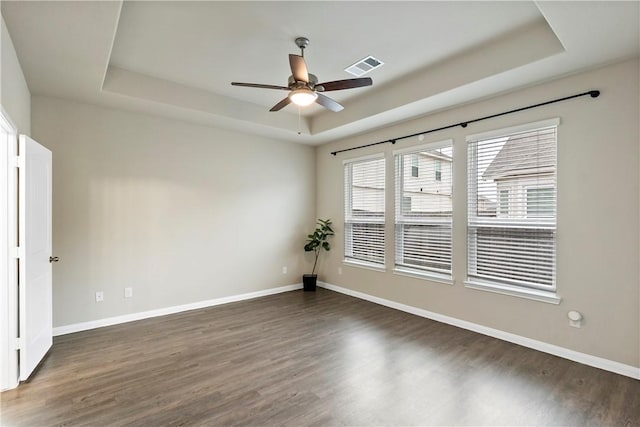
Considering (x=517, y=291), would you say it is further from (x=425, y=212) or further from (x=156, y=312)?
(x=156, y=312)

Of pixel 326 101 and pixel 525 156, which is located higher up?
pixel 326 101

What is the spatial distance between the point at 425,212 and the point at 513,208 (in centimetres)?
116

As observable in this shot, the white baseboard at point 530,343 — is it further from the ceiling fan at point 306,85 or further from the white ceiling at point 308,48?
the ceiling fan at point 306,85

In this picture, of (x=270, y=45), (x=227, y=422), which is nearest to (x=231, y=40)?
(x=270, y=45)

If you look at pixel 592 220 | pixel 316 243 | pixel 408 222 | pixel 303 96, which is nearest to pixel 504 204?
pixel 592 220

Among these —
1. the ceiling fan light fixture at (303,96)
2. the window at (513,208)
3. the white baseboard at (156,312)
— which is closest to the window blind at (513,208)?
the window at (513,208)

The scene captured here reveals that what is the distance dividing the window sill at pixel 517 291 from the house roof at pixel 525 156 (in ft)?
4.13

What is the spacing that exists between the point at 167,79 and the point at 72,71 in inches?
39.2

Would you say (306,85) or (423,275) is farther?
(423,275)

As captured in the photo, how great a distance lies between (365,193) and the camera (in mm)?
5414

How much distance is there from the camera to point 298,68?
8.86 ft

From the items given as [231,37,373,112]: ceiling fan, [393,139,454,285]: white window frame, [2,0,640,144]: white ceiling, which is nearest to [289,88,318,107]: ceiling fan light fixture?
[231,37,373,112]: ceiling fan

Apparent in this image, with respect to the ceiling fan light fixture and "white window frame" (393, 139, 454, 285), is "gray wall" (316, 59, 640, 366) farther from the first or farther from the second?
the ceiling fan light fixture

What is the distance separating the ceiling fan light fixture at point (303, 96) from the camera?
2.90 metres
